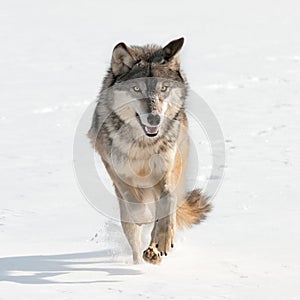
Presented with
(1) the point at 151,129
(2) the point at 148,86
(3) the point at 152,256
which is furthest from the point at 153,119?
(3) the point at 152,256

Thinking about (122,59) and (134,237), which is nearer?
(122,59)

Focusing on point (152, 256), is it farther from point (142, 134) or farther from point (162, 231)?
point (142, 134)

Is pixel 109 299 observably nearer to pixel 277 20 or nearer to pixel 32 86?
pixel 32 86

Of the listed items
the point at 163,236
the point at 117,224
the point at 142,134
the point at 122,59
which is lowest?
the point at 117,224

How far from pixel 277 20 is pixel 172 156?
16079 mm

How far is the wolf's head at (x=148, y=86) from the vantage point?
211 inches

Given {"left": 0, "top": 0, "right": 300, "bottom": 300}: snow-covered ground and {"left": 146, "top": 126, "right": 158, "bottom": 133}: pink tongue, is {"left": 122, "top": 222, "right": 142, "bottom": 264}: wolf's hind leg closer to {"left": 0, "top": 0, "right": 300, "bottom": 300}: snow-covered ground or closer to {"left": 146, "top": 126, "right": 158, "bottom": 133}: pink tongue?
{"left": 0, "top": 0, "right": 300, "bottom": 300}: snow-covered ground

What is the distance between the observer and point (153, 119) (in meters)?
5.33

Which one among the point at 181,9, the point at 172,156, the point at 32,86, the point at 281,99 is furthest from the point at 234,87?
the point at 181,9

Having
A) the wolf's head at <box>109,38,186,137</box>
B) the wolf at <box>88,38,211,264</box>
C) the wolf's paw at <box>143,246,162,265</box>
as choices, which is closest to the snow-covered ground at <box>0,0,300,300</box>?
the wolf's paw at <box>143,246,162,265</box>

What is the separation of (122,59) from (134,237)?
4.56 ft

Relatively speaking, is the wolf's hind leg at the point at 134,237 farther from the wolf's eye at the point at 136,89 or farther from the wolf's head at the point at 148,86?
the wolf's eye at the point at 136,89

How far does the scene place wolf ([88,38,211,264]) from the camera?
5469mm

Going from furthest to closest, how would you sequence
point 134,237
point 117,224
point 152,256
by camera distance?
point 117,224 < point 134,237 < point 152,256
